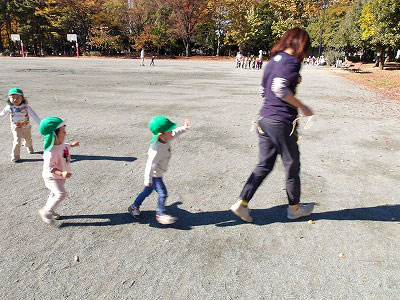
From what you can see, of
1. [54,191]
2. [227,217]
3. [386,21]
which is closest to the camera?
[54,191]

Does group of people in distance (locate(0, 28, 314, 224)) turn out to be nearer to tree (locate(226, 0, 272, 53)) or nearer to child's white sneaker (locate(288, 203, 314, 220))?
child's white sneaker (locate(288, 203, 314, 220))

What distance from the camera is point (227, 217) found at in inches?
145

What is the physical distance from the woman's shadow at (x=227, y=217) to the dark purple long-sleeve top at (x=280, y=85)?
1.28 metres

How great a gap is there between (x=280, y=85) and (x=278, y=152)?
0.76 m

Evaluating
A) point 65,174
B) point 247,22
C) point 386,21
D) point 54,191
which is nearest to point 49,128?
point 65,174

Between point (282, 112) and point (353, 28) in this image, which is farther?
point (353, 28)

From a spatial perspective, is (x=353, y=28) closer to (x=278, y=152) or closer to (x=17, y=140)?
(x=278, y=152)

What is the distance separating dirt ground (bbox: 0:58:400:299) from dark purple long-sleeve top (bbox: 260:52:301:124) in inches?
51.9

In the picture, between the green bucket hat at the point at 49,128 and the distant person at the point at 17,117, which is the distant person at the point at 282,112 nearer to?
the green bucket hat at the point at 49,128

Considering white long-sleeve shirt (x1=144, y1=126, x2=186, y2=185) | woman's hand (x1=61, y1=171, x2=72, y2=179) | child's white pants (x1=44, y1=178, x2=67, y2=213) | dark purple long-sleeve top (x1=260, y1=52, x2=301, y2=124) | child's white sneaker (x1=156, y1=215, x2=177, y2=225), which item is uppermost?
dark purple long-sleeve top (x1=260, y1=52, x2=301, y2=124)

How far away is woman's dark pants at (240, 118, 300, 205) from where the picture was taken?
3.12 meters

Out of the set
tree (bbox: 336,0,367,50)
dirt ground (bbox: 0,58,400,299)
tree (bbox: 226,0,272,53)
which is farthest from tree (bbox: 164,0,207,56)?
dirt ground (bbox: 0,58,400,299)

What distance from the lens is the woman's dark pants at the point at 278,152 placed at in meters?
3.12

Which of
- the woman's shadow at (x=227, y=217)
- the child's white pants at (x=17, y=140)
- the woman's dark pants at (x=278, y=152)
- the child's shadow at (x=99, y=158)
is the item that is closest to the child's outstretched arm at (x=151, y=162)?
the woman's shadow at (x=227, y=217)
